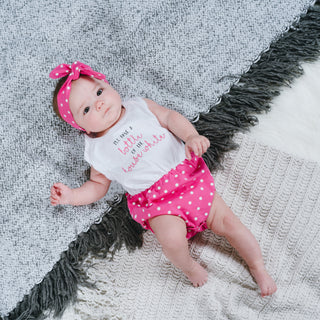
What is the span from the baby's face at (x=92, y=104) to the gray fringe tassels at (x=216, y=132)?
25cm

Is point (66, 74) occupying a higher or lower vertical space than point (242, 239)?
higher

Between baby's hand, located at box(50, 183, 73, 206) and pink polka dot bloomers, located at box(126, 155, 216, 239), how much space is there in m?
0.19

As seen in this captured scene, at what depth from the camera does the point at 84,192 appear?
1095 millimetres

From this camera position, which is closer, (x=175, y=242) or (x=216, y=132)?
(x=175, y=242)

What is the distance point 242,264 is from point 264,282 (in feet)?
0.25

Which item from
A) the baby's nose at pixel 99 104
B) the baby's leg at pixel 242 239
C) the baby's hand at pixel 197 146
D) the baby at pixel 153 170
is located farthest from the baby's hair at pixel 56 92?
the baby's leg at pixel 242 239

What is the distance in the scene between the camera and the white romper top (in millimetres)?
1052

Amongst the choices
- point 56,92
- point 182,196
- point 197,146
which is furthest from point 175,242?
point 56,92

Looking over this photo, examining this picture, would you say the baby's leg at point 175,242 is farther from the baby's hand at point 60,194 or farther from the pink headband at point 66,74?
the pink headband at point 66,74

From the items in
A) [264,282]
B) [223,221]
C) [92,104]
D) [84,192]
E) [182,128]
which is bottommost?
[264,282]

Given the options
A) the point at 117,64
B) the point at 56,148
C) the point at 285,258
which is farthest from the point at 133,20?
the point at 285,258

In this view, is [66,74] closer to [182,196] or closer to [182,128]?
[182,128]

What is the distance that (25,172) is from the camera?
1.13 metres

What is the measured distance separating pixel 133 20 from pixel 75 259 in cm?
70
